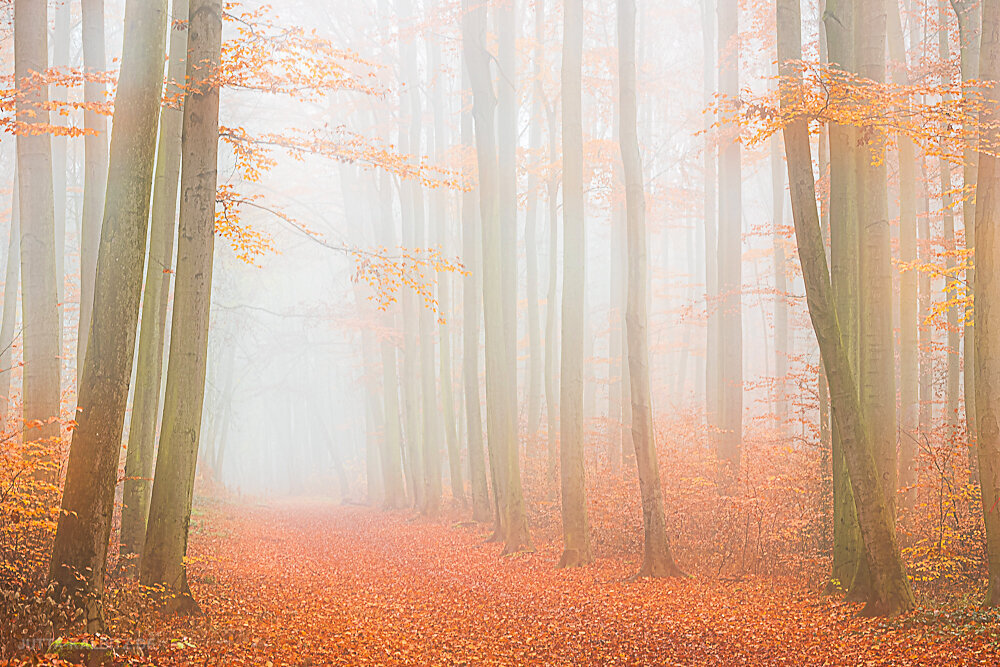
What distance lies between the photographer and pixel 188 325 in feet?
26.0

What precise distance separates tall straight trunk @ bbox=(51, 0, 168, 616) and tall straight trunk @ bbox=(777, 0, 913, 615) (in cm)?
634

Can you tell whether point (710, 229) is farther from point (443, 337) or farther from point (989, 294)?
point (989, 294)

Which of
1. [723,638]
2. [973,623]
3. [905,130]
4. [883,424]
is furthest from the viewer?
[883,424]

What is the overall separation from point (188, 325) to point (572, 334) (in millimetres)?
6521

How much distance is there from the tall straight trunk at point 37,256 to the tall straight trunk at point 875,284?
33.3 feet

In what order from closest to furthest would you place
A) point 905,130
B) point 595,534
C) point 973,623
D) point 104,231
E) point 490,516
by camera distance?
point 104,231, point 973,623, point 905,130, point 595,534, point 490,516

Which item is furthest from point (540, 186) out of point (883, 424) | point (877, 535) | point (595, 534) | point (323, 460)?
point (323, 460)

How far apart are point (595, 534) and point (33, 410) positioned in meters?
8.93

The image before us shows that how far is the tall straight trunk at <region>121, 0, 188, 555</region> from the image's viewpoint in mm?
9008

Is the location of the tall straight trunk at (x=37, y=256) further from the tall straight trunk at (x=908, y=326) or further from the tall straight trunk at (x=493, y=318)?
the tall straight trunk at (x=908, y=326)

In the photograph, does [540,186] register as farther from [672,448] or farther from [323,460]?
[323,460]

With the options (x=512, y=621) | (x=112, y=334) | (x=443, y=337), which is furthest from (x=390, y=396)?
(x=112, y=334)

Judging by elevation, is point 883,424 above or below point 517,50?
below

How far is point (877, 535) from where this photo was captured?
8.25 metres
